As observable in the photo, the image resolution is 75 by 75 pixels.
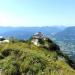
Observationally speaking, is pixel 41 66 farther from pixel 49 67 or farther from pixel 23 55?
pixel 23 55

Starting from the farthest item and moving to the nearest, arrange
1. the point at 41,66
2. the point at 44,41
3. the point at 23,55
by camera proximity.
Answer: the point at 44,41 < the point at 23,55 < the point at 41,66

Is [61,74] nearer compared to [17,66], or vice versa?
[61,74]

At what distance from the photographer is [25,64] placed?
14.4 meters

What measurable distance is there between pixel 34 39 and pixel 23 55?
1139 centimetres

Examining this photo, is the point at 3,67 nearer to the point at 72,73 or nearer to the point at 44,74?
the point at 44,74

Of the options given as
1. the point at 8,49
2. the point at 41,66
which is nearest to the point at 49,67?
the point at 41,66

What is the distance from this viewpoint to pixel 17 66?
1434 cm

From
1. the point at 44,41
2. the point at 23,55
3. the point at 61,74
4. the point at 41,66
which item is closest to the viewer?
the point at 61,74

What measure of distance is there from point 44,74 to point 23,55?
10.3ft

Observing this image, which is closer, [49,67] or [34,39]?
[49,67]

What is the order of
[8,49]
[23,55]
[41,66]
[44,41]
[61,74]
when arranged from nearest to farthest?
[61,74]
[41,66]
[23,55]
[8,49]
[44,41]

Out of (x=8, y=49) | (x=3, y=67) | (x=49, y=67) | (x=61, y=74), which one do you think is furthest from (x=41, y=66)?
(x=8, y=49)

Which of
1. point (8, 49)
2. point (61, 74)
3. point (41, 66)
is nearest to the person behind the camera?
point (61, 74)

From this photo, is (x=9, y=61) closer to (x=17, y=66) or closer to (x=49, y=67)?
(x=17, y=66)
